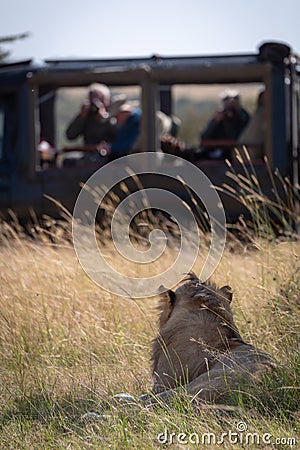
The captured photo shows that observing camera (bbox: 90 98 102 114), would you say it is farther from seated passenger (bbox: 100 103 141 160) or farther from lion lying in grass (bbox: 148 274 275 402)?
lion lying in grass (bbox: 148 274 275 402)

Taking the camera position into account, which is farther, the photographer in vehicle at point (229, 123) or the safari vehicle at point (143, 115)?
the photographer in vehicle at point (229, 123)

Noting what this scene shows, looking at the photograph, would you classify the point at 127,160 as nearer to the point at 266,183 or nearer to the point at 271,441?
the point at 266,183

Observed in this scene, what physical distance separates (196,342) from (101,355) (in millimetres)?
829

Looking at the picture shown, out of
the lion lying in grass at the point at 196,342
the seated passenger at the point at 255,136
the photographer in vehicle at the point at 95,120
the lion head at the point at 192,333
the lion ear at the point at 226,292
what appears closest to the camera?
the lion lying in grass at the point at 196,342

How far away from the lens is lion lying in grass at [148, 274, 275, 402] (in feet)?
15.1

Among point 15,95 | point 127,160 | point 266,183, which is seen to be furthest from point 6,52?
point 266,183

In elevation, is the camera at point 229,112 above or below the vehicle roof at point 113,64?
below

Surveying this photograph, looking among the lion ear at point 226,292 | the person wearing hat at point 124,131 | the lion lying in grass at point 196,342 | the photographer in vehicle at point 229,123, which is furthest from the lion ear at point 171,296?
the photographer in vehicle at point 229,123

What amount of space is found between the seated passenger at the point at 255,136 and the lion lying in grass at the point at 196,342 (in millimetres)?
5471

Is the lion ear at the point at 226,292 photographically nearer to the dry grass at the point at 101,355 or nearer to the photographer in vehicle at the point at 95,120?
the dry grass at the point at 101,355

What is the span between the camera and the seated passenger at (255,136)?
10.3 m

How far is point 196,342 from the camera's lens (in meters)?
4.82

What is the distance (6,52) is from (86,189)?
15.8ft

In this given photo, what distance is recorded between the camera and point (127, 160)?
10.0 metres
